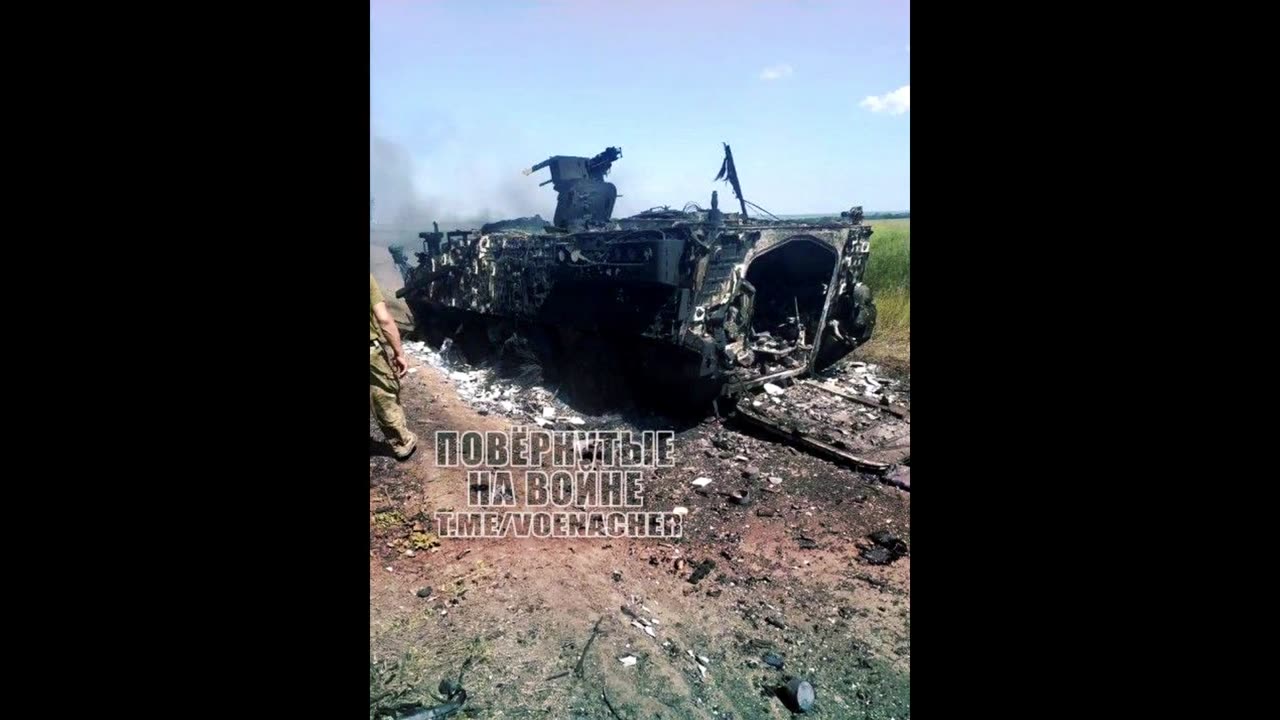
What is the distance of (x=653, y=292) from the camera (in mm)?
6984

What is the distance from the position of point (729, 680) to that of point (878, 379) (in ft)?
18.7

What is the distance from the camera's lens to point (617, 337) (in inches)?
299

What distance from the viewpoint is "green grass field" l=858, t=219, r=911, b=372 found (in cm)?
Result: 960

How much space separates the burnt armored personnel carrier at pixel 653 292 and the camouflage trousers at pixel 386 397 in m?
2.53

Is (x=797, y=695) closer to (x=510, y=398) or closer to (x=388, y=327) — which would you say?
(x=388, y=327)

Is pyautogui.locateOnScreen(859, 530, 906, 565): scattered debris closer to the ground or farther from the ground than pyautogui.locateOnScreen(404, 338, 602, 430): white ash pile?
closer to the ground

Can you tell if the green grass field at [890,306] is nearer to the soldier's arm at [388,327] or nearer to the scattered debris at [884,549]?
the scattered debris at [884,549]

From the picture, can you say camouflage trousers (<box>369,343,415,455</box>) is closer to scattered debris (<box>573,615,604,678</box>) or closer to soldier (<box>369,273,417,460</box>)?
soldier (<box>369,273,417,460</box>)

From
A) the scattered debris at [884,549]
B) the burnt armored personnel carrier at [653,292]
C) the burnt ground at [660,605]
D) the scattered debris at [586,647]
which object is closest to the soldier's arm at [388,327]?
the burnt ground at [660,605]

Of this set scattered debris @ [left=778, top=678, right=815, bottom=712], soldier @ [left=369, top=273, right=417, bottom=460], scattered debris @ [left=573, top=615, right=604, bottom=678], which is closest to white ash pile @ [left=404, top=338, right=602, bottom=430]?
soldier @ [left=369, top=273, right=417, bottom=460]

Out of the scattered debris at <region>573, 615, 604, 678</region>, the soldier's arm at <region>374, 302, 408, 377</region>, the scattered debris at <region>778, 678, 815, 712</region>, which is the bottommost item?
the scattered debris at <region>778, 678, 815, 712</region>

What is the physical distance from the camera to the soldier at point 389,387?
15.3 feet

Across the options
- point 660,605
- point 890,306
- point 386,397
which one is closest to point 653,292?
point 386,397

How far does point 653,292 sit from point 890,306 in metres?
5.92
